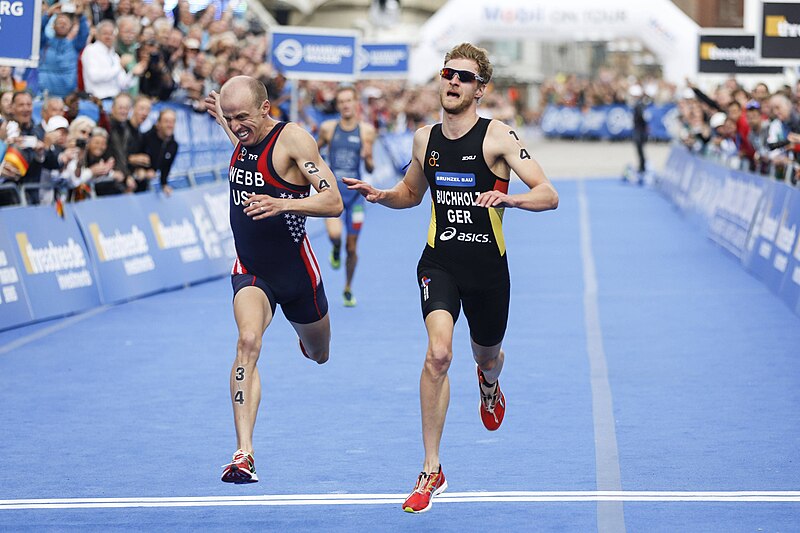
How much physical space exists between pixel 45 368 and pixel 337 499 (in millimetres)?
4889

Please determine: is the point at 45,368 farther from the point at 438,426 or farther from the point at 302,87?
the point at 302,87

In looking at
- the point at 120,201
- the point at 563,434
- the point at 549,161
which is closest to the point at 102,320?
the point at 120,201

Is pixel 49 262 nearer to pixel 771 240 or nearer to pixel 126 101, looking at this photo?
pixel 126 101

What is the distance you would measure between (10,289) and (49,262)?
2.28 feet

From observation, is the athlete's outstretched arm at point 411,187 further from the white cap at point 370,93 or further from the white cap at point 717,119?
the white cap at point 370,93

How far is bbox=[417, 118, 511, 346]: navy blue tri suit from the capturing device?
22.3ft

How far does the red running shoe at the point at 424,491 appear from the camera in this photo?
634 centimetres

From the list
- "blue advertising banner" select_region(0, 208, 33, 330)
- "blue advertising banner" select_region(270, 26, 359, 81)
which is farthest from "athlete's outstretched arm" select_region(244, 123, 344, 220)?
"blue advertising banner" select_region(270, 26, 359, 81)

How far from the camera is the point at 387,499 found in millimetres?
6812

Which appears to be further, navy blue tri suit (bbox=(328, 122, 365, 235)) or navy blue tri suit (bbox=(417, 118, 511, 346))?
navy blue tri suit (bbox=(328, 122, 365, 235))

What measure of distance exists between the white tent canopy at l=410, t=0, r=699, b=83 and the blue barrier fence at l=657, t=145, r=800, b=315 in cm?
1256

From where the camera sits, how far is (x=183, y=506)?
6.71m

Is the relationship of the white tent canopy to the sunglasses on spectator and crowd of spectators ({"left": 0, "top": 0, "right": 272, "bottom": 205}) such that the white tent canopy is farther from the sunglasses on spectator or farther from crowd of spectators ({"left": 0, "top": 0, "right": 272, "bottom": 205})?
the sunglasses on spectator

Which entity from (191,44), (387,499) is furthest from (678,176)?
(387,499)
